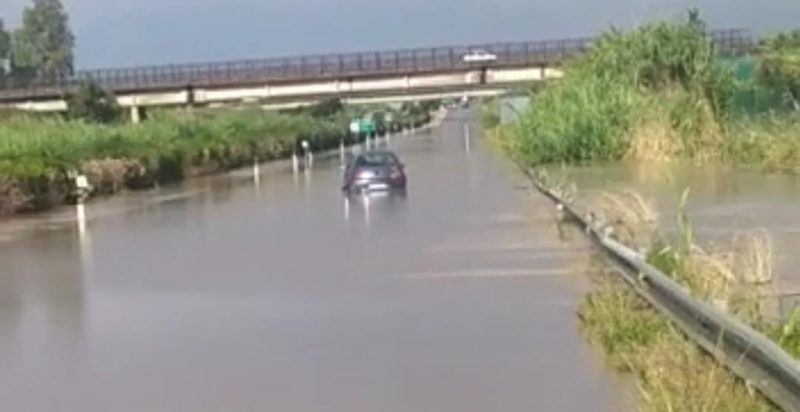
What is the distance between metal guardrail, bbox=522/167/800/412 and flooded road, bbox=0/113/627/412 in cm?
79

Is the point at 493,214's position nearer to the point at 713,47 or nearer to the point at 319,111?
the point at 713,47

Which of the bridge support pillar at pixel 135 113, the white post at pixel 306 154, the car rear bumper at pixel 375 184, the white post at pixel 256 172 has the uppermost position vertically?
the car rear bumper at pixel 375 184

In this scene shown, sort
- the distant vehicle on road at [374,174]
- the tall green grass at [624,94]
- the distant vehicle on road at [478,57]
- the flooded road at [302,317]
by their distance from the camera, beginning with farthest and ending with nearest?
the distant vehicle on road at [478,57] → the tall green grass at [624,94] → the distant vehicle on road at [374,174] → the flooded road at [302,317]

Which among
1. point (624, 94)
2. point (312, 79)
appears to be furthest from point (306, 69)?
point (624, 94)

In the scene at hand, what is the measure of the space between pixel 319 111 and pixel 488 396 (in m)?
144

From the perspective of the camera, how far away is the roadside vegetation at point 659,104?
55781 mm

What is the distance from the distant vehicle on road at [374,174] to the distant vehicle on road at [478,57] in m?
61.5

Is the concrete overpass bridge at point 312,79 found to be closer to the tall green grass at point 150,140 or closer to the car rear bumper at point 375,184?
the tall green grass at point 150,140

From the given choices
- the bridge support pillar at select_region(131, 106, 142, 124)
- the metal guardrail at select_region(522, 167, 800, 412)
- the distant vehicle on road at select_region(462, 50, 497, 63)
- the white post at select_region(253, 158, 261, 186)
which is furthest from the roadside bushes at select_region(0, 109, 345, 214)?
the metal guardrail at select_region(522, 167, 800, 412)

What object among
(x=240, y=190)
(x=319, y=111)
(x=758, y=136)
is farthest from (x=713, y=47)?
(x=319, y=111)

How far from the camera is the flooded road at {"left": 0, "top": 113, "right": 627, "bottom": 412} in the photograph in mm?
14477

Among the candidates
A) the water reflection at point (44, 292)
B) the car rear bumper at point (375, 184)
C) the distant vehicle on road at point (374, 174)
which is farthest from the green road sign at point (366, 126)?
the water reflection at point (44, 292)

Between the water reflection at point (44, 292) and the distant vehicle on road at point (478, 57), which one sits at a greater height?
the distant vehicle on road at point (478, 57)

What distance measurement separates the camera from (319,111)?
158m
